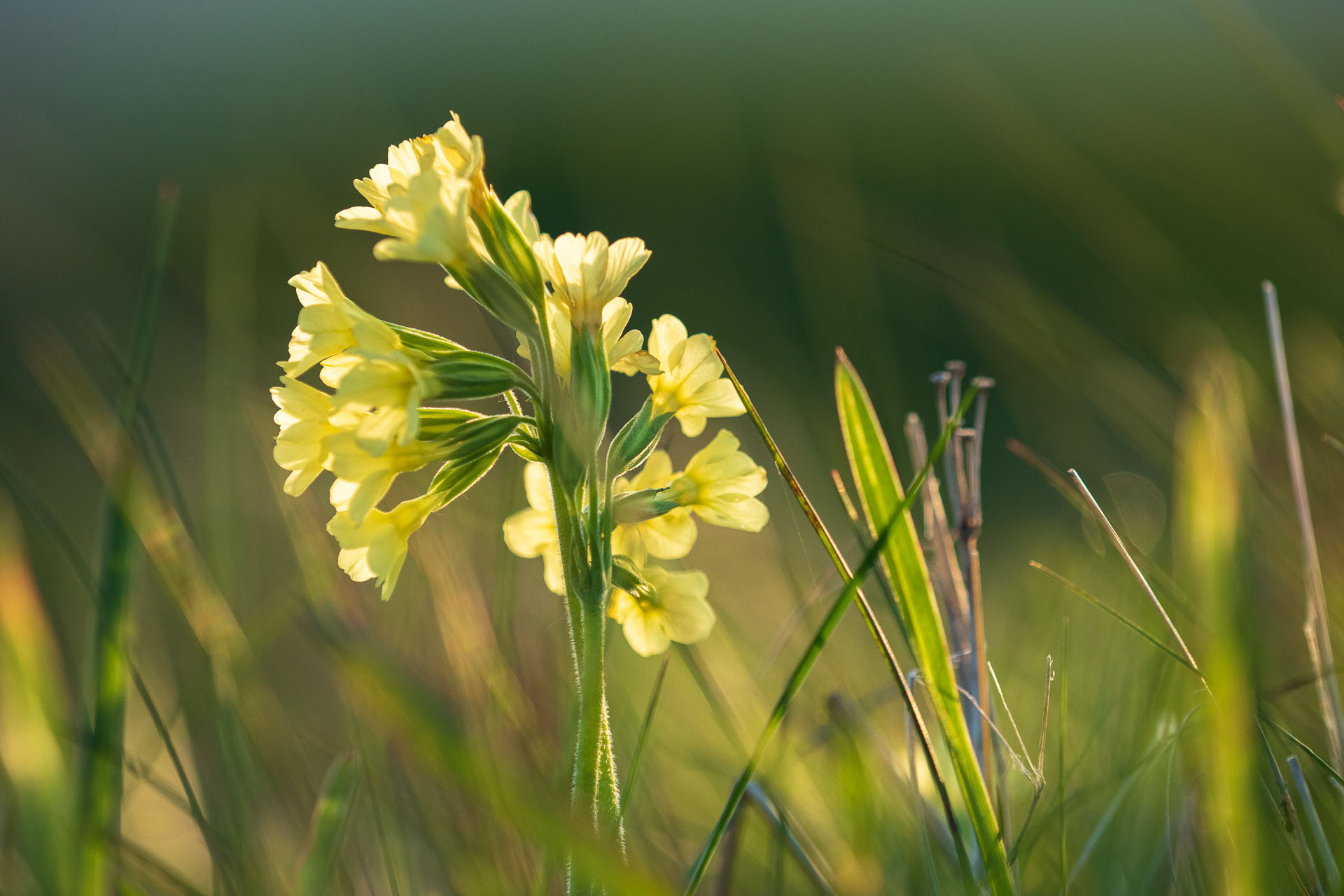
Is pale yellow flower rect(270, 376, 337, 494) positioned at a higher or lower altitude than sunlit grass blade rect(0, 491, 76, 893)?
higher

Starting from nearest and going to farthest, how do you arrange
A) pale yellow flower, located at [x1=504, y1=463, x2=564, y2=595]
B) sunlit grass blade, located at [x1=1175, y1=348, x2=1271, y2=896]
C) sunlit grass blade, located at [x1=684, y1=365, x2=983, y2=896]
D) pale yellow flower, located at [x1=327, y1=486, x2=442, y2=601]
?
sunlit grass blade, located at [x1=1175, y1=348, x2=1271, y2=896] → sunlit grass blade, located at [x1=684, y1=365, x2=983, y2=896] → pale yellow flower, located at [x1=327, y1=486, x2=442, y2=601] → pale yellow flower, located at [x1=504, y1=463, x2=564, y2=595]

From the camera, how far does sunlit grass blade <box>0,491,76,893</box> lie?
2.21ft

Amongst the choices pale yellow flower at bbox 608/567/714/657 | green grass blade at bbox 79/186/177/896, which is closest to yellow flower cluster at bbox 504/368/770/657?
pale yellow flower at bbox 608/567/714/657

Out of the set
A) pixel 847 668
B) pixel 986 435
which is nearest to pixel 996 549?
pixel 986 435

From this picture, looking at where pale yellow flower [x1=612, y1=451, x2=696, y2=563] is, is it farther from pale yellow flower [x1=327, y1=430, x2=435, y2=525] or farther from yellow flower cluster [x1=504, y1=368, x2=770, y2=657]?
pale yellow flower [x1=327, y1=430, x2=435, y2=525]

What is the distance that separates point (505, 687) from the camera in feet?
2.82

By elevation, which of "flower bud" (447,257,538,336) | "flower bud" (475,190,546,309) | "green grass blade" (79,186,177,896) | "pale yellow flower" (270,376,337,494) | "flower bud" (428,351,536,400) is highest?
"flower bud" (475,190,546,309)

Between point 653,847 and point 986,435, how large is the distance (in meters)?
2.25

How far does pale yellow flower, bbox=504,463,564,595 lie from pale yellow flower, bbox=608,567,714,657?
63 mm

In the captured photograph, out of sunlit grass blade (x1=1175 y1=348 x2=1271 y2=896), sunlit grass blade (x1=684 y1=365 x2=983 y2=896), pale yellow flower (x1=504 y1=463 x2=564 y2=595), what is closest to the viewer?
sunlit grass blade (x1=1175 y1=348 x2=1271 y2=896)

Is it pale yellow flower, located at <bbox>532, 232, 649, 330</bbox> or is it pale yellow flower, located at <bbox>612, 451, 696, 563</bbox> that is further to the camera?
pale yellow flower, located at <bbox>612, 451, 696, 563</bbox>

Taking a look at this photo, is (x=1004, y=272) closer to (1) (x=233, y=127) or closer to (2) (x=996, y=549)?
(2) (x=996, y=549)

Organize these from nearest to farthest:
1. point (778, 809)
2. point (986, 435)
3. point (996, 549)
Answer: point (778, 809), point (996, 549), point (986, 435)

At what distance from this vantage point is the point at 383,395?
23.8 inches
